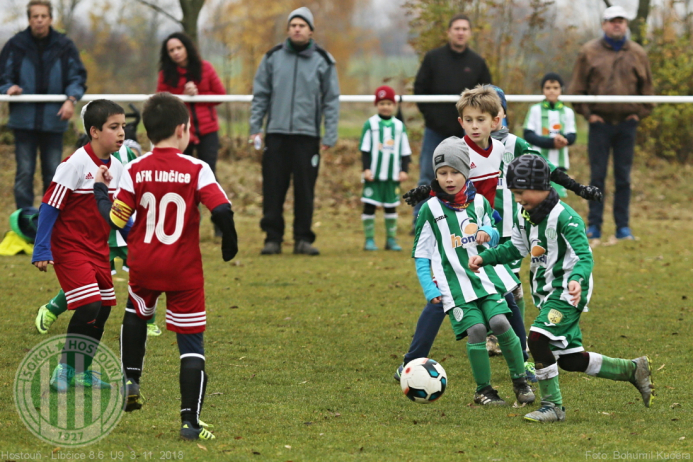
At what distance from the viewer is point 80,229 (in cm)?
518

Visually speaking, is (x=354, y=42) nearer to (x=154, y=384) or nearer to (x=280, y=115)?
(x=280, y=115)

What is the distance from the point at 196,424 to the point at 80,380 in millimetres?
1345

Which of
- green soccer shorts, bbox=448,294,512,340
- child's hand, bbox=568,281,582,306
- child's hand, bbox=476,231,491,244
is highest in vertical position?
child's hand, bbox=476,231,491,244

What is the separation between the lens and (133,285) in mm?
4246

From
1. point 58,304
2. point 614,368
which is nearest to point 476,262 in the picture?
point 614,368

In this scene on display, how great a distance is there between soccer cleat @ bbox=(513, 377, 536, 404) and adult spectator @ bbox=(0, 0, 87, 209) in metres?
6.65

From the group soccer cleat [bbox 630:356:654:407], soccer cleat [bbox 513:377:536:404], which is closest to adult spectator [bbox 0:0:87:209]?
soccer cleat [bbox 513:377:536:404]

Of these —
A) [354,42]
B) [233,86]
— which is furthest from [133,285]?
[354,42]

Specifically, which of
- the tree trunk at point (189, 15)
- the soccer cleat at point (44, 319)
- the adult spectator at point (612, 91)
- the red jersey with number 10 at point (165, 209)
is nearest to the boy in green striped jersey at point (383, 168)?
the adult spectator at point (612, 91)

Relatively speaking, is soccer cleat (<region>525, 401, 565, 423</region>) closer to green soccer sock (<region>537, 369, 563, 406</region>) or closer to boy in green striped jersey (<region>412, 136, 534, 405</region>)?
green soccer sock (<region>537, 369, 563, 406</region>)

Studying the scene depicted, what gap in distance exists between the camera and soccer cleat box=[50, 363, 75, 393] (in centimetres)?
502

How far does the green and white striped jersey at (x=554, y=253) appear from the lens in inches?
180

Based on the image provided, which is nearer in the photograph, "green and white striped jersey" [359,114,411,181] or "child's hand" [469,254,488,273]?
"child's hand" [469,254,488,273]

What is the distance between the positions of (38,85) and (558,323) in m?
7.71
